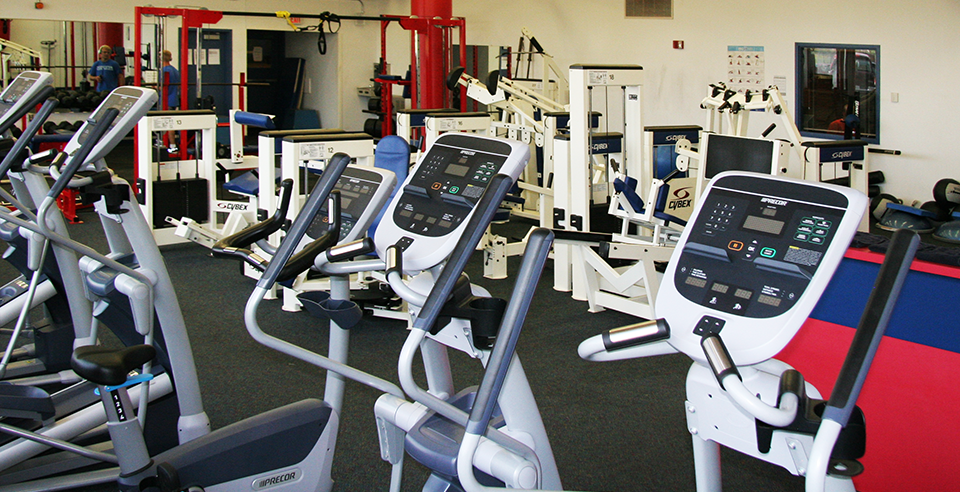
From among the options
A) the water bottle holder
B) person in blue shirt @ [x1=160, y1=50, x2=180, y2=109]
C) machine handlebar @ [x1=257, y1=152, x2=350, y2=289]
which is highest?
person in blue shirt @ [x1=160, y1=50, x2=180, y2=109]

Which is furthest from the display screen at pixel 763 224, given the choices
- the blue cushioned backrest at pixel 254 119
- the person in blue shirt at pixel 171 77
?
the person in blue shirt at pixel 171 77

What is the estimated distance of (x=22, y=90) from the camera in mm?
3570

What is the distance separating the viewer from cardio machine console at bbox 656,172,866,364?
5.43ft

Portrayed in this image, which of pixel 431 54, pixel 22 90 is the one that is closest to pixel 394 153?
pixel 22 90

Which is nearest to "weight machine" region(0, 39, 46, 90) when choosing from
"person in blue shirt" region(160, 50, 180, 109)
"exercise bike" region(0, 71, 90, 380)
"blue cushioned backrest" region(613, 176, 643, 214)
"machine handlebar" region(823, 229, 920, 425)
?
"person in blue shirt" region(160, 50, 180, 109)

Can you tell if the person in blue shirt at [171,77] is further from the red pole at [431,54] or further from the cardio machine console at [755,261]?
the cardio machine console at [755,261]

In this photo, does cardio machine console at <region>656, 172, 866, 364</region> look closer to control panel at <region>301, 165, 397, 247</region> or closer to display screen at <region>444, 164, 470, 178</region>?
display screen at <region>444, 164, 470, 178</region>

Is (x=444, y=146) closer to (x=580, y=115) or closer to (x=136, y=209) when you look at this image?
(x=136, y=209)

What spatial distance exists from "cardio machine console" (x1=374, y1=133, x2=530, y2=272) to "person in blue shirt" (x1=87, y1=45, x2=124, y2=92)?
10.1 m

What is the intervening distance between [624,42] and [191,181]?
222 inches

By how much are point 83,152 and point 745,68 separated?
7867mm

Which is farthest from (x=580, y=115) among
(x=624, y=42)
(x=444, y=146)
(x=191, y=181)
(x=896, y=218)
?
(x=624, y=42)

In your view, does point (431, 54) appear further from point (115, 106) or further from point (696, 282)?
point (696, 282)

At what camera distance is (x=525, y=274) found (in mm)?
1505
